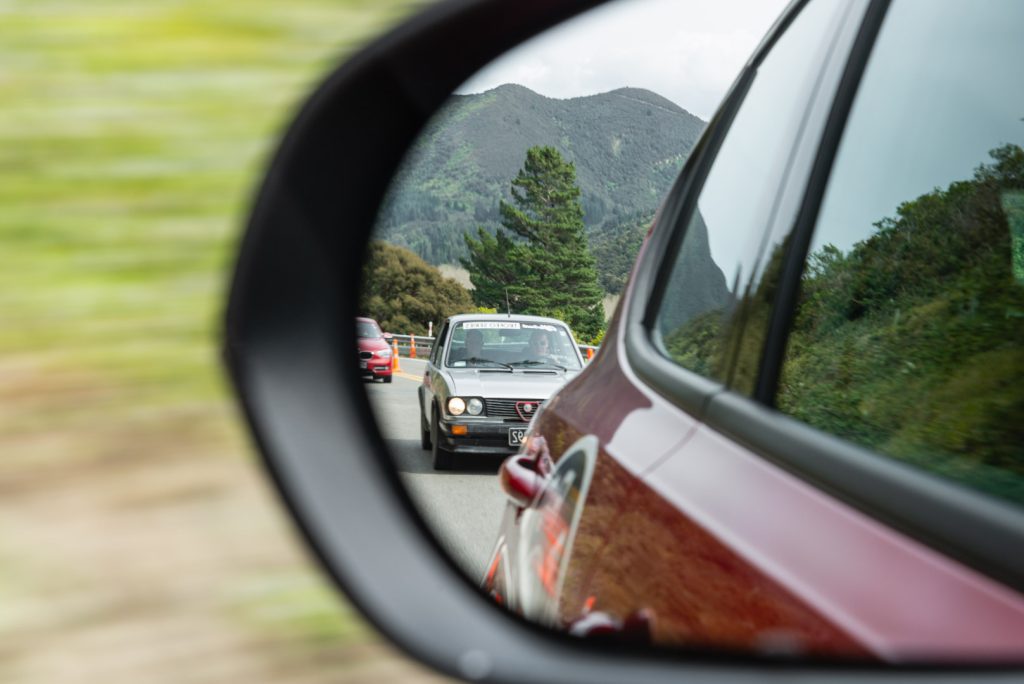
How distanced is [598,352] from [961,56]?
117 cm

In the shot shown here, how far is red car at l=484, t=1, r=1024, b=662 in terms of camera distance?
3.69ft

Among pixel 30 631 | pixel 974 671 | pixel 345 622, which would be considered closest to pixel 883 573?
pixel 974 671

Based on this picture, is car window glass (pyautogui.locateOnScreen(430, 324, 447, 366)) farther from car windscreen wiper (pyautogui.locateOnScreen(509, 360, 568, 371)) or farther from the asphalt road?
car windscreen wiper (pyautogui.locateOnScreen(509, 360, 568, 371))

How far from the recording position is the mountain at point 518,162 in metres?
1.82

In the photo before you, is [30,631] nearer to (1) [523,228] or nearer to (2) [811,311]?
(2) [811,311]

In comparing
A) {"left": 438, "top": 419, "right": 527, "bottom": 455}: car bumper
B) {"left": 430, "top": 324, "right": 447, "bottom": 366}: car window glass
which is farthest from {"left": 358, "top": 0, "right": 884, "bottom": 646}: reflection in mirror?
{"left": 430, "top": 324, "right": 447, "bottom": 366}: car window glass

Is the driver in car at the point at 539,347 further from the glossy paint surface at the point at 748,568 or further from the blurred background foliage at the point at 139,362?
the blurred background foliage at the point at 139,362

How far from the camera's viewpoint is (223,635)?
1.34 meters

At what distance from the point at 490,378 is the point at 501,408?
0.37m

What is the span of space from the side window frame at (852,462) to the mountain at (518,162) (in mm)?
528

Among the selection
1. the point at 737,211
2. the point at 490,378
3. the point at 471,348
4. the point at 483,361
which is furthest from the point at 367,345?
the point at 471,348

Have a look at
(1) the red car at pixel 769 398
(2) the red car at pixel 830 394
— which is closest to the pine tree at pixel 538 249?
(2) the red car at pixel 830 394

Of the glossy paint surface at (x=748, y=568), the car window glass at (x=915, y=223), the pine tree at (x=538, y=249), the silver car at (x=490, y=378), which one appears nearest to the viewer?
the glossy paint surface at (x=748, y=568)

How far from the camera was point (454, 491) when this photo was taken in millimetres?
8273
